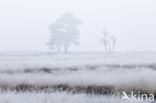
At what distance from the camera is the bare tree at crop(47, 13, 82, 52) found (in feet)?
148

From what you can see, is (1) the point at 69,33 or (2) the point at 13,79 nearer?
(2) the point at 13,79

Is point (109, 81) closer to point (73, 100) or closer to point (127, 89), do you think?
point (127, 89)

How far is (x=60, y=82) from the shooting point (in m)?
9.28

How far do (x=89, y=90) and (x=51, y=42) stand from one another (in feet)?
→ 124

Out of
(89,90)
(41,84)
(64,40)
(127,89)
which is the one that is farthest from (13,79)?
(64,40)

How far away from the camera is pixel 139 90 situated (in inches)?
318

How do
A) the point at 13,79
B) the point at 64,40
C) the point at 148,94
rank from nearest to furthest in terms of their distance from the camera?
the point at 148,94, the point at 13,79, the point at 64,40

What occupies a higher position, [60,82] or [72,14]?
[72,14]

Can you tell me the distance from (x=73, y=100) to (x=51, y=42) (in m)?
40.1

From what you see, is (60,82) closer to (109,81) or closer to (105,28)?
(109,81)

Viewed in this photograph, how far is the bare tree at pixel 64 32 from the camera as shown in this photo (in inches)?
1781

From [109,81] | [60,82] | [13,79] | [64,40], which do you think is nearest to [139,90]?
[109,81]

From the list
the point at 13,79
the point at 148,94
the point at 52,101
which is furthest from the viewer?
the point at 13,79

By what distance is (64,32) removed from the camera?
45781 millimetres
